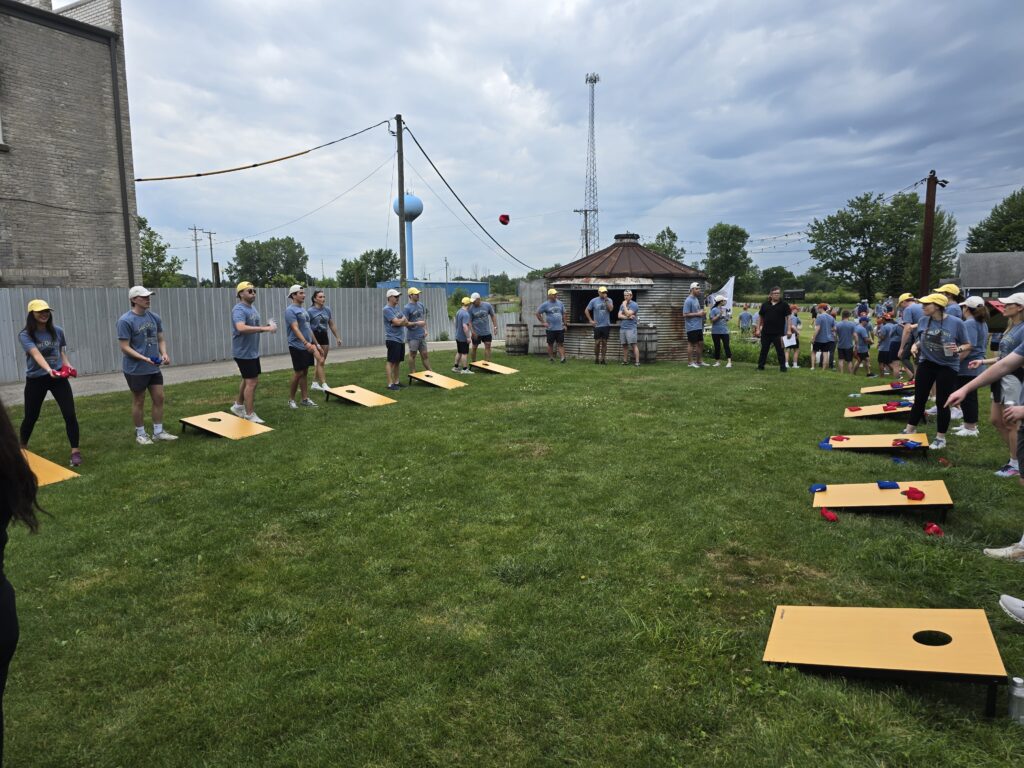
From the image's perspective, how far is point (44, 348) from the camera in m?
6.93

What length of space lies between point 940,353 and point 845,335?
10050 millimetres

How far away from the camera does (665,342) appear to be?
60.6 feet

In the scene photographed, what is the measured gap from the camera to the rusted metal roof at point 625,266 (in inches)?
732

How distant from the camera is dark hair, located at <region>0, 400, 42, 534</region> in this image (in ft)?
6.41

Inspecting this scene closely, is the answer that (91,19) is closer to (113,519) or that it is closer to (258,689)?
(113,519)

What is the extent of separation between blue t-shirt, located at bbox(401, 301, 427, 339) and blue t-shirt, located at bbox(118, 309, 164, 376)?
4955 mm

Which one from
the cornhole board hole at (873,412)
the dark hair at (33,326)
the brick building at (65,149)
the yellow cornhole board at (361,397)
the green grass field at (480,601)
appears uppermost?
the brick building at (65,149)

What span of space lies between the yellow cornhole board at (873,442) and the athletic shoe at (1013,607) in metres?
3.85

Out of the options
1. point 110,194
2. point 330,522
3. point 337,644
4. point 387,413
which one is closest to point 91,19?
point 110,194

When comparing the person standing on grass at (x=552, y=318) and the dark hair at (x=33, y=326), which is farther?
the person standing on grass at (x=552, y=318)

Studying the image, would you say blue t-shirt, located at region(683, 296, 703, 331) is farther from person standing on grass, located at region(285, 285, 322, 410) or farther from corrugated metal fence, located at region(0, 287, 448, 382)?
corrugated metal fence, located at region(0, 287, 448, 382)

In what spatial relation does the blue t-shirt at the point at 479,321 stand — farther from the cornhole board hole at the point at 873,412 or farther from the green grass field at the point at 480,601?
the cornhole board hole at the point at 873,412

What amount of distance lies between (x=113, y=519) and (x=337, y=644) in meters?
3.32

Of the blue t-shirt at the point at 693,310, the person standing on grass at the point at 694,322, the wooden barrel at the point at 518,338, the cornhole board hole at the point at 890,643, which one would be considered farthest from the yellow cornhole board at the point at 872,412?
the wooden barrel at the point at 518,338
